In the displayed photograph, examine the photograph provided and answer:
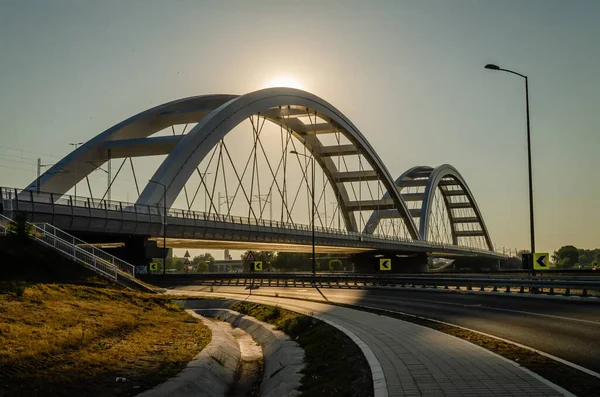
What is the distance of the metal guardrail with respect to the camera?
96.1 ft

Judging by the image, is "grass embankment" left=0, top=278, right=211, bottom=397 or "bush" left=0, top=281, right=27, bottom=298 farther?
"bush" left=0, top=281, right=27, bottom=298

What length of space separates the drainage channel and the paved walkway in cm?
286

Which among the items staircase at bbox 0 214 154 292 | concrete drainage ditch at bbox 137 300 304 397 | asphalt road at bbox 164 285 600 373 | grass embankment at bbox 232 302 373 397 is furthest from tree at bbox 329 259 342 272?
grass embankment at bbox 232 302 373 397

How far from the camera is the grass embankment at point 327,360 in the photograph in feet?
35.7

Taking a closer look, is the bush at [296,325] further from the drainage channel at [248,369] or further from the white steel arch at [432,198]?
the white steel arch at [432,198]

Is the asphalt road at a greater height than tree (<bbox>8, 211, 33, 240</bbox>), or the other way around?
tree (<bbox>8, 211, 33, 240</bbox>)

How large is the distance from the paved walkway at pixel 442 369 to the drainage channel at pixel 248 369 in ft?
9.38

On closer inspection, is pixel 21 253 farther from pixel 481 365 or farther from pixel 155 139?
pixel 155 139

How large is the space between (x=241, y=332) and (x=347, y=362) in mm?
13745

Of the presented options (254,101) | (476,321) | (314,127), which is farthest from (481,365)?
(314,127)

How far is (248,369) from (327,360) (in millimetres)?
4384

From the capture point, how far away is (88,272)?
26.4 meters

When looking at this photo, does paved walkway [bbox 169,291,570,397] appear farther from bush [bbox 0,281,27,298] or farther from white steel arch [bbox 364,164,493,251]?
white steel arch [bbox 364,164,493,251]

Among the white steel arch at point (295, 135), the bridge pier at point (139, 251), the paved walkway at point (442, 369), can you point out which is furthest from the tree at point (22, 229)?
the bridge pier at point (139, 251)
